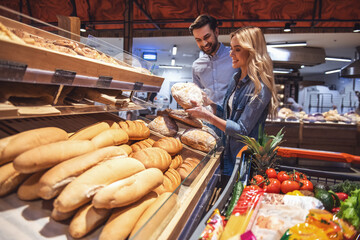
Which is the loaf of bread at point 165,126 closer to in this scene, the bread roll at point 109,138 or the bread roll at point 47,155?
the bread roll at point 109,138

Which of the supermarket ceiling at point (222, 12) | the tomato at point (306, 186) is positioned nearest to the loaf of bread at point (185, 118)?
the tomato at point (306, 186)

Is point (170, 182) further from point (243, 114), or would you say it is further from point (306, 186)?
point (243, 114)

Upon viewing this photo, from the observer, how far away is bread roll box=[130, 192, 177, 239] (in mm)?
669

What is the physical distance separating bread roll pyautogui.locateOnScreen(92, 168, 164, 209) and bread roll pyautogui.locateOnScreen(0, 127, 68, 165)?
1.07ft

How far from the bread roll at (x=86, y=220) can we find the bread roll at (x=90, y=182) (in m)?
0.03

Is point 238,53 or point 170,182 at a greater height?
point 238,53

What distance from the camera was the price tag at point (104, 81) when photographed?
1.19 m

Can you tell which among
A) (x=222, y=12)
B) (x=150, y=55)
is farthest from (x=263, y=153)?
(x=150, y=55)

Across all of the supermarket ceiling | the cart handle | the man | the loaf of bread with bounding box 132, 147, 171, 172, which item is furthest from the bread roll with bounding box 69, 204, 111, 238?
the supermarket ceiling

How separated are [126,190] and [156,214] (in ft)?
0.46

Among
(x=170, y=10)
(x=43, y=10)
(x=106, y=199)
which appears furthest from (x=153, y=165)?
(x=43, y=10)

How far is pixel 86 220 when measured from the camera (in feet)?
2.41

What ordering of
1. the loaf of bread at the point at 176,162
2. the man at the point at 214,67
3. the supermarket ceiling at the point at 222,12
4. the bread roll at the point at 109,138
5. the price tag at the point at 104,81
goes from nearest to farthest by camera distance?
the bread roll at the point at 109,138, the price tag at the point at 104,81, the loaf of bread at the point at 176,162, the man at the point at 214,67, the supermarket ceiling at the point at 222,12

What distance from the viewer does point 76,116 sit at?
4.50 ft
